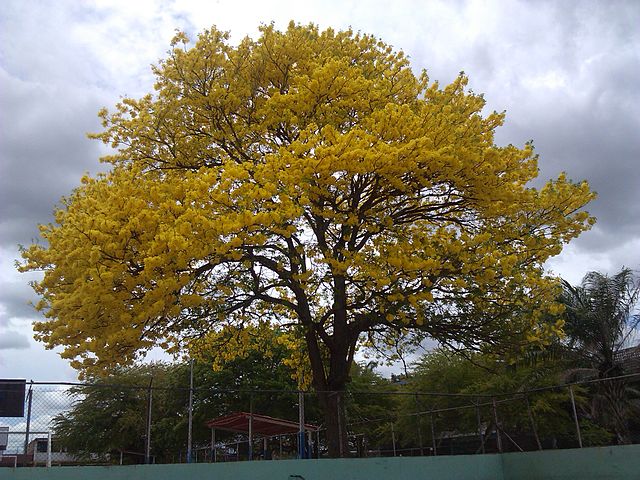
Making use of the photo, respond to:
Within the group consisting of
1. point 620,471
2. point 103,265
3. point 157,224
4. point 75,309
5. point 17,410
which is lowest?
point 620,471

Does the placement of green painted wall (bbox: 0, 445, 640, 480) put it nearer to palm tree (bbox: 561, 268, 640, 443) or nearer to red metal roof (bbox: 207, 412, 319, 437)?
red metal roof (bbox: 207, 412, 319, 437)

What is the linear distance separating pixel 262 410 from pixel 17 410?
20209 millimetres

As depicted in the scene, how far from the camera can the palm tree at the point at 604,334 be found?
21.8 meters

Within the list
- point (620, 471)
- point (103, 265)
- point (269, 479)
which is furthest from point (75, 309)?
point (620, 471)

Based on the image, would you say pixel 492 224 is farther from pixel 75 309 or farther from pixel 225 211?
pixel 75 309

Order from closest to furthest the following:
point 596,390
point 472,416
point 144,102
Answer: point 144,102 → point 596,390 → point 472,416

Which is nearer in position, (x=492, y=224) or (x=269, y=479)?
(x=269, y=479)

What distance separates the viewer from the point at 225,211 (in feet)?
38.2

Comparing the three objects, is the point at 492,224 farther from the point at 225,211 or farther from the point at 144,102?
the point at 144,102

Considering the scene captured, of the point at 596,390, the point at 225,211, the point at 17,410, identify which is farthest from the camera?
the point at 596,390

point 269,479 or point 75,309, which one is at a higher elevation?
point 75,309

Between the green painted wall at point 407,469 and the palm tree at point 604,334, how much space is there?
8655 millimetres

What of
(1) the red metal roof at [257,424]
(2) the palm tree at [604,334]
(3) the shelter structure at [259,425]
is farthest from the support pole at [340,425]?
(2) the palm tree at [604,334]

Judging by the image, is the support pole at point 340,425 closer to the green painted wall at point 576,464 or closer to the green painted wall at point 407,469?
the green painted wall at point 407,469
